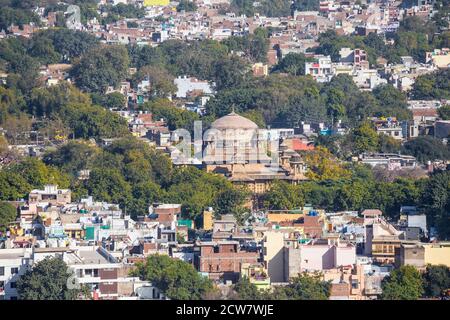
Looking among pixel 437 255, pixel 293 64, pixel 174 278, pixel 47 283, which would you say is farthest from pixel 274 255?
pixel 293 64

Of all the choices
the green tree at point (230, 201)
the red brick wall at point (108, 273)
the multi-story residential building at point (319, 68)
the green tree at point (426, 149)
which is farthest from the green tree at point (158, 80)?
the red brick wall at point (108, 273)

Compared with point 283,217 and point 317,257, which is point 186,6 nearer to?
point 283,217

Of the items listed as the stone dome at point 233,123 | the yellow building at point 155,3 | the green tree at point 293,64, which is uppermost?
the yellow building at point 155,3

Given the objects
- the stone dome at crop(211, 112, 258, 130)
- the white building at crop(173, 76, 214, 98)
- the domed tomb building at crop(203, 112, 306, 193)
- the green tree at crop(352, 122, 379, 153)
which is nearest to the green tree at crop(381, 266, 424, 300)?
the domed tomb building at crop(203, 112, 306, 193)

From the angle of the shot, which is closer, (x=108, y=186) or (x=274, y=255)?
(x=274, y=255)

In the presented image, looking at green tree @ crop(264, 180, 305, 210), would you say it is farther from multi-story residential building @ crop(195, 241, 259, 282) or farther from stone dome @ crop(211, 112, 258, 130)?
stone dome @ crop(211, 112, 258, 130)

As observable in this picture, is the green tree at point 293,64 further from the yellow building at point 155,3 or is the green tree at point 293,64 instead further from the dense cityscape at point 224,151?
the yellow building at point 155,3
